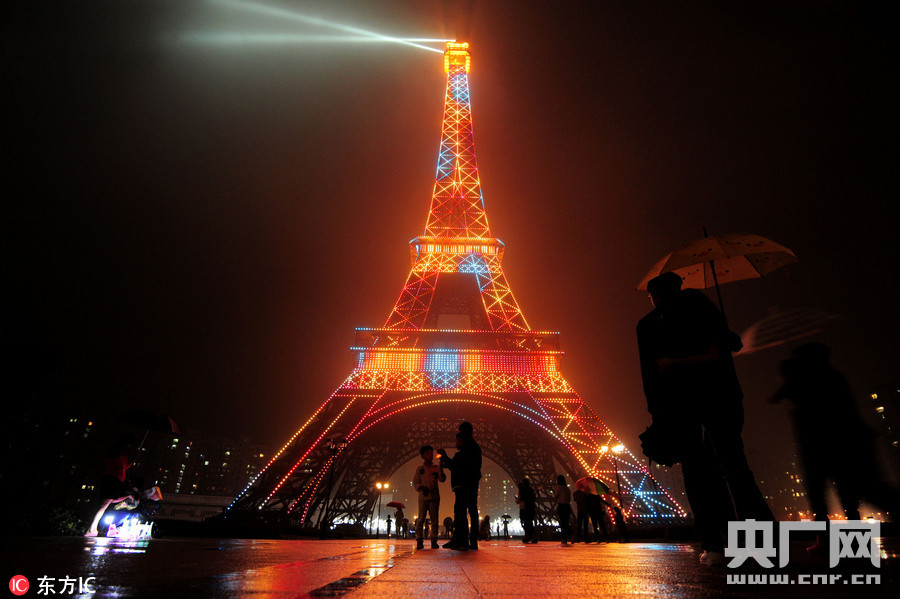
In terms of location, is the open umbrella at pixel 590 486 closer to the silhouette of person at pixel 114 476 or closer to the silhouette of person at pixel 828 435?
the silhouette of person at pixel 828 435

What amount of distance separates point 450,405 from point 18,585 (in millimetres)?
26852

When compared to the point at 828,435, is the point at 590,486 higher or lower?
lower

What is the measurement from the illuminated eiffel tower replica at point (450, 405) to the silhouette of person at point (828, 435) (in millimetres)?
15263

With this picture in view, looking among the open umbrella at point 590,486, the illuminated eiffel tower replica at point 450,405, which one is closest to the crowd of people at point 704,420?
the open umbrella at point 590,486

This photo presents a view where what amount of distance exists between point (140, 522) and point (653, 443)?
872cm

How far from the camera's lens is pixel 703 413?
2994mm

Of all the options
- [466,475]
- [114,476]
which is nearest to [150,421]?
[114,476]

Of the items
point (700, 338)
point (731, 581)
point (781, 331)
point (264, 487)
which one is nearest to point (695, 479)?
point (700, 338)

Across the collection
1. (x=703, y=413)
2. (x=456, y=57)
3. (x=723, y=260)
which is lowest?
(x=703, y=413)

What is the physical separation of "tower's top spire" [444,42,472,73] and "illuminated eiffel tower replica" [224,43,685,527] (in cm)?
1271

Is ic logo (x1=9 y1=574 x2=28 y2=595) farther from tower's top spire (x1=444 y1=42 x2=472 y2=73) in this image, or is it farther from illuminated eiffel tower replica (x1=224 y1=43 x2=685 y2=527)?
tower's top spire (x1=444 y1=42 x2=472 y2=73)

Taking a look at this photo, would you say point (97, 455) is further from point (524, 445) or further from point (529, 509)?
point (529, 509)

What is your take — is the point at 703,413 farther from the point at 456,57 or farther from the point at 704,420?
the point at 456,57

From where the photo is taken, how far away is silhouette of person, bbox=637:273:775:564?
2982 millimetres
